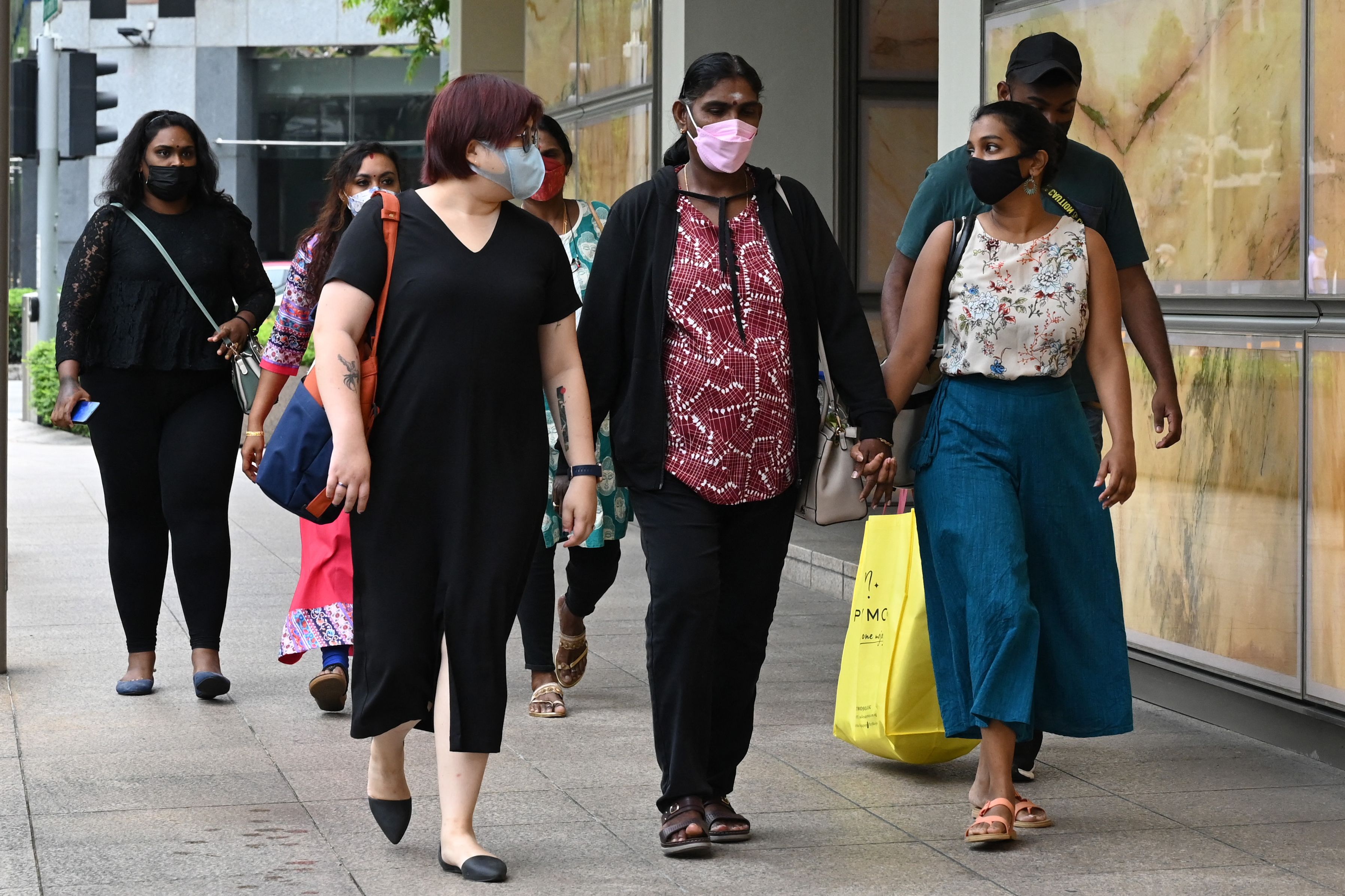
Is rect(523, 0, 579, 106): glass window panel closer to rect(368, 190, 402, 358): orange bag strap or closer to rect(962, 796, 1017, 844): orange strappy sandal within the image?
rect(368, 190, 402, 358): orange bag strap

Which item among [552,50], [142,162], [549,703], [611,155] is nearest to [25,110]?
[611,155]

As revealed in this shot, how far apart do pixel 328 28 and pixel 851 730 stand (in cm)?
3323

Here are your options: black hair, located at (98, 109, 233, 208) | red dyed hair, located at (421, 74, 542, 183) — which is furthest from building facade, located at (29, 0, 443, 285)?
red dyed hair, located at (421, 74, 542, 183)

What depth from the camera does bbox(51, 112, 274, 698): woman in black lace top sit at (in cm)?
640

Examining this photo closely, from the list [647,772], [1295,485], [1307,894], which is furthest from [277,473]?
[1295,485]

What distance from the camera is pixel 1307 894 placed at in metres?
4.17

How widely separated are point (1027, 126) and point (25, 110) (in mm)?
8381

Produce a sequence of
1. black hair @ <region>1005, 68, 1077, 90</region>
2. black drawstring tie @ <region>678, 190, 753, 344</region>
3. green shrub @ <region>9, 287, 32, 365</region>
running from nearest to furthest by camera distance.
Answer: black drawstring tie @ <region>678, 190, 753, 344</region> < black hair @ <region>1005, 68, 1077, 90</region> < green shrub @ <region>9, 287, 32, 365</region>

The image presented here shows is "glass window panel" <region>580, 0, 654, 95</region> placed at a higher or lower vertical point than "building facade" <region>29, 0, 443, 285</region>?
lower

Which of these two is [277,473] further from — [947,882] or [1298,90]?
[1298,90]

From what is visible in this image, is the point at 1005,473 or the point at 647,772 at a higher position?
the point at 1005,473

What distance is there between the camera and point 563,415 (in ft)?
14.6

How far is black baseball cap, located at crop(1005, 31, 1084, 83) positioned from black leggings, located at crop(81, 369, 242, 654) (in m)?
2.99

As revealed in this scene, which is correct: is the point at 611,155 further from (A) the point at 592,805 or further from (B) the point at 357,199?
(A) the point at 592,805
